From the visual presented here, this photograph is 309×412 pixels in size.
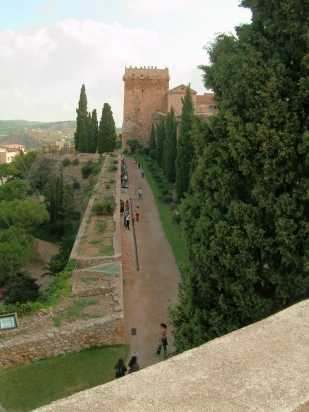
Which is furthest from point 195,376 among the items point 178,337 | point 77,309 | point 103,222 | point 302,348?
point 103,222

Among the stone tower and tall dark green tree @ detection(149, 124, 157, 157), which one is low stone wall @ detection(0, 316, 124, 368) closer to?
tall dark green tree @ detection(149, 124, 157, 157)

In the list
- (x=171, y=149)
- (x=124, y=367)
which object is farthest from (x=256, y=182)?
(x=171, y=149)

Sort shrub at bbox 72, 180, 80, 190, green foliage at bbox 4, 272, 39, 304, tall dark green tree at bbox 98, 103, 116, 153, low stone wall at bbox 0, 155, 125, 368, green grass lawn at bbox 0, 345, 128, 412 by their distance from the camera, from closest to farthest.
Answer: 1. green grass lawn at bbox 0, 345, 128, 412
2. low stone wall at bbox 0, 155, 125, 368
3. green foliage at bbox 4, 272, 39, 304
4. shrub at bbox 72, 180, 80, 190
5. tall dark green tree at bbox 98, 103, 116, 153

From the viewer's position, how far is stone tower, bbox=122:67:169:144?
5738 cm

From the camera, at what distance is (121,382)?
2793 millimetres

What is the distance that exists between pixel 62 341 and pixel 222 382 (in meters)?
8.84

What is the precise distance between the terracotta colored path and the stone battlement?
114 ft

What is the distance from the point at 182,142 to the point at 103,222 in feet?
24.7

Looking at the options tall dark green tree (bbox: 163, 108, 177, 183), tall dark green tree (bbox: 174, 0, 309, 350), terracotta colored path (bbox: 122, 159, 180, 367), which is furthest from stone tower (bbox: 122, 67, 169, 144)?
tall dark green tree (bbox: 174, 0, 309, 350)

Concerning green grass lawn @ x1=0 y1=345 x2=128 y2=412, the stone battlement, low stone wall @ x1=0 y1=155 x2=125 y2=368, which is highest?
the stone battlement

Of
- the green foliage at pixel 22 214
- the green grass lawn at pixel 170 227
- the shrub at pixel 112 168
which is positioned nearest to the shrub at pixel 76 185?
the shrub at pixel 112 168

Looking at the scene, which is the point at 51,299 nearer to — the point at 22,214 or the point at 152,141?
the point at 22,214

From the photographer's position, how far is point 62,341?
36.1 ft

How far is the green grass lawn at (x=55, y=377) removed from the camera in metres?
9.31
